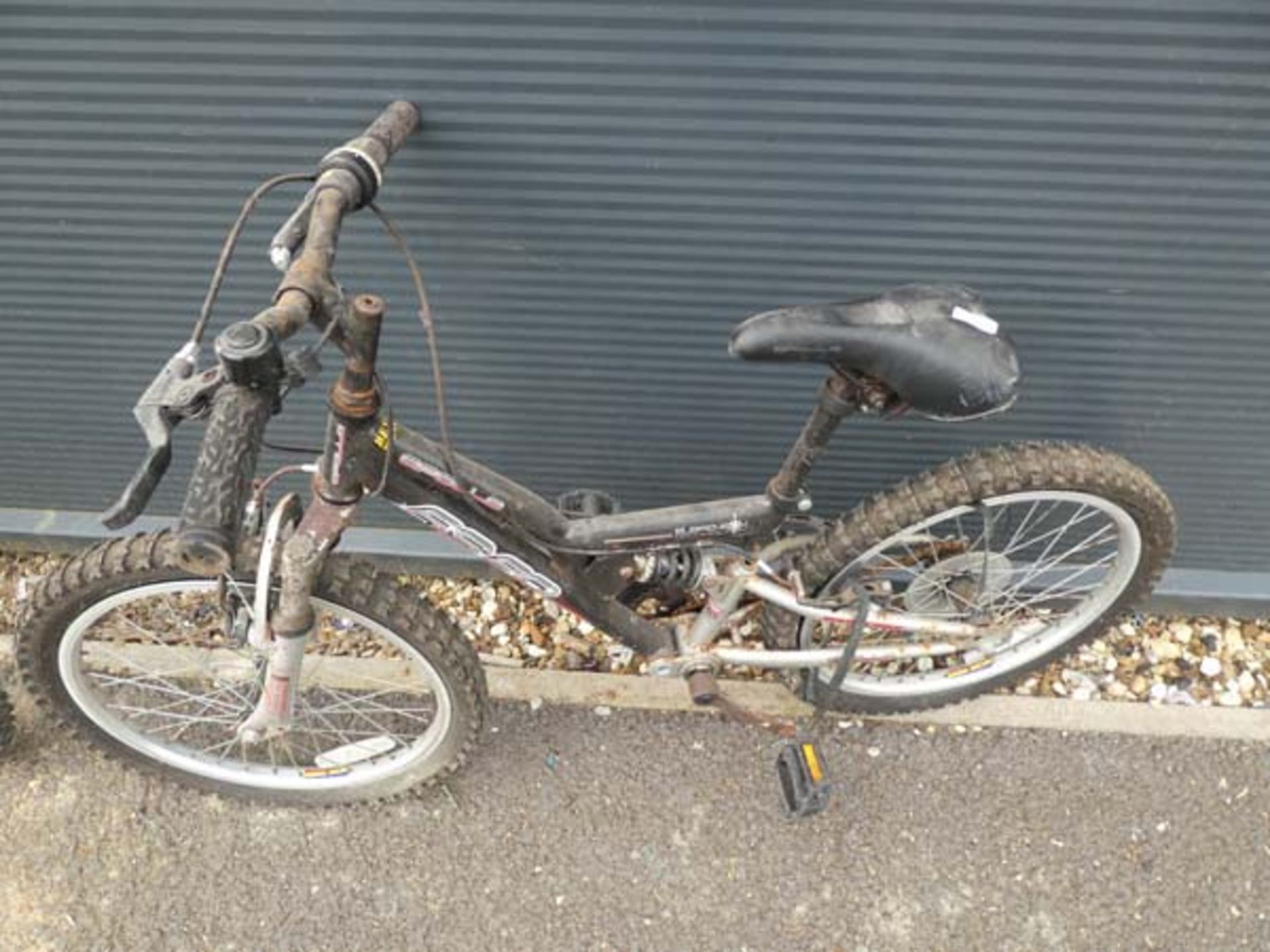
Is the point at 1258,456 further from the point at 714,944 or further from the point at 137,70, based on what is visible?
the point at 137,70

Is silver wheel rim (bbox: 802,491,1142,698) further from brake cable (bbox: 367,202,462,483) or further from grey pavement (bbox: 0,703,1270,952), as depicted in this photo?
brake cable (bbox: 367,202,462,483)

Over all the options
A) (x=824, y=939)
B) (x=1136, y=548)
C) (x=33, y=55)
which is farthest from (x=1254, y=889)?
(x=33, y=55)

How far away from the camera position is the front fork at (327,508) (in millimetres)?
1472

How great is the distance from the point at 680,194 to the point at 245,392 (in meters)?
1.11

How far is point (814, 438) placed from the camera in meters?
1.96

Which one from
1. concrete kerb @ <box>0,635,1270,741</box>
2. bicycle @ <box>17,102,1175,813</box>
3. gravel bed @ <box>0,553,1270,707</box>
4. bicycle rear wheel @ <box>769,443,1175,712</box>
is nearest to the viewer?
bicycle @ <box>17,102,1175,813</box>

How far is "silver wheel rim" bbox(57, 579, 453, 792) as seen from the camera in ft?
7.59

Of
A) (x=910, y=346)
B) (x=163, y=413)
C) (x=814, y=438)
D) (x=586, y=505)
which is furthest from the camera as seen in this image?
(x=586, y=505)

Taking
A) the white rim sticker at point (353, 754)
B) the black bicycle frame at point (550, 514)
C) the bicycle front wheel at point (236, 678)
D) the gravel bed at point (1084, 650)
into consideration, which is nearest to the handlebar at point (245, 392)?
the black bicycle frame at point (550, 514)

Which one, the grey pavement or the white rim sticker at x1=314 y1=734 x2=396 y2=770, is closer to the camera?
the grey pavement

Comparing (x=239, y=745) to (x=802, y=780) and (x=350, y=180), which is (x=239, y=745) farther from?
(x=350, y=180)

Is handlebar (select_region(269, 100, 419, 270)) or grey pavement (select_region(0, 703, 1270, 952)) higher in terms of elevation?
handlebar (select_region(269, 100, 419, 270))

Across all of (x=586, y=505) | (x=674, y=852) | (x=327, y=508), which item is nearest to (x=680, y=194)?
(x=586, y=505)

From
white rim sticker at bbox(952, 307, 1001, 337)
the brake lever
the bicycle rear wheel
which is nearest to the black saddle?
white rim sticker at bbox(952, 307, 1001, 337)
